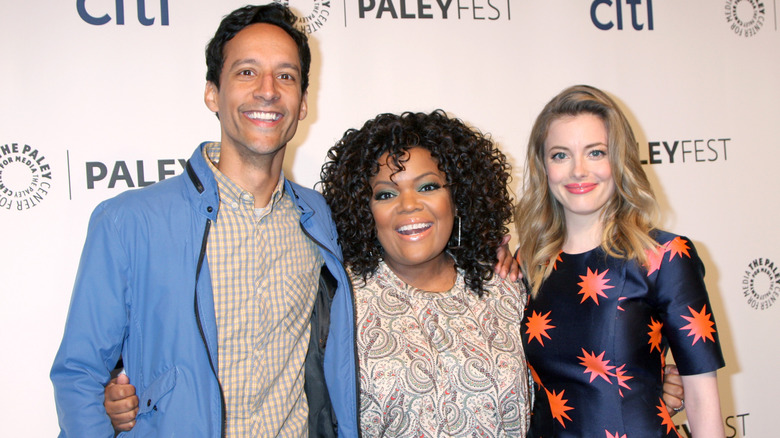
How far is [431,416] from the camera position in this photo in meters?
1.71

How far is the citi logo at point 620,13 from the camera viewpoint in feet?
9.35

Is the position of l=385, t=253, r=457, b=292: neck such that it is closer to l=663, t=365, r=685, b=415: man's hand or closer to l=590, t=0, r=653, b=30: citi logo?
l=663, t=365, r=685, b=415: man's hand

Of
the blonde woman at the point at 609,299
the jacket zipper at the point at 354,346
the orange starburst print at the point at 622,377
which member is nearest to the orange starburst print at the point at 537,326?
the blonde woman at the point at 609,299

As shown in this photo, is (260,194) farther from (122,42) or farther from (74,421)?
(122,42)

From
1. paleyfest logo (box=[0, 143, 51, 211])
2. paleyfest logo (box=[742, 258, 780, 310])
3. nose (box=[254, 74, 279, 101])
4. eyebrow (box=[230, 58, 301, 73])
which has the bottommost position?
paleyfest logo (box=[742, 258, 780, 310])

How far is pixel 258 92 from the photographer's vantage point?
1.67 m

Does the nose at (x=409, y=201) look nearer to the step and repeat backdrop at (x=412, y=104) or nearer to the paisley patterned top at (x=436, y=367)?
the paisley patterned top at (x=436, y=367)

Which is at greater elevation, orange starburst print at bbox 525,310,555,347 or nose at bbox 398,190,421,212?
nose at bbox 398,190,421,212

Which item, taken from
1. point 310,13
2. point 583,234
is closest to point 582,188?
point 583,234

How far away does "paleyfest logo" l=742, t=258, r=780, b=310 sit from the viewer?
3.01 metres

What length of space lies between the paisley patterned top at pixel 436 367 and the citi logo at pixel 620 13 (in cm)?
178

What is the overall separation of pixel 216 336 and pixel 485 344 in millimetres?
832

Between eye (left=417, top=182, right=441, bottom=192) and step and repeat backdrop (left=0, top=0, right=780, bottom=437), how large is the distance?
80cm

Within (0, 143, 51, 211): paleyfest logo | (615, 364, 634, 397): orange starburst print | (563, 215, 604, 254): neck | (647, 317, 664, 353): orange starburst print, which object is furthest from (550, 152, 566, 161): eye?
(0, 143, 51, 211): paleyfest logo
